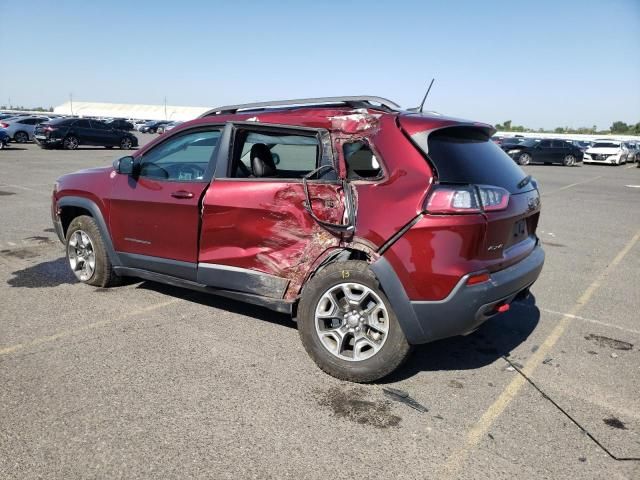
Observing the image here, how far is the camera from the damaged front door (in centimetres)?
349

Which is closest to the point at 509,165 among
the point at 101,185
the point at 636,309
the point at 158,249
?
the point at 636,309

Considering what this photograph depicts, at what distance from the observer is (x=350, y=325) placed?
3.41 m

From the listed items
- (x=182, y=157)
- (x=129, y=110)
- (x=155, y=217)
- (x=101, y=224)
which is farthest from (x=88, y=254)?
(x=129, y=110)

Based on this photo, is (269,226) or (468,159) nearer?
(468,159)

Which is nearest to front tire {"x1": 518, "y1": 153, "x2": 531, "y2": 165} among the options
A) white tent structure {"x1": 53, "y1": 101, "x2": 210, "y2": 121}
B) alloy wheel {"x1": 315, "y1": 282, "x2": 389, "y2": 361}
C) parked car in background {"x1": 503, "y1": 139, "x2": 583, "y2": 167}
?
parked car in background {"x1": 503, "y1": 139, "x2": 583, "y2": 167}

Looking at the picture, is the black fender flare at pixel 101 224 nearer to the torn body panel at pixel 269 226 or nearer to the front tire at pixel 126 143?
the torn body panel at pixel 269 226

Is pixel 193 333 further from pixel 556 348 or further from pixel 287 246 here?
pixel 556 348

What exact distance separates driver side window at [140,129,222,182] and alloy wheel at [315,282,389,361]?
59.1 inches

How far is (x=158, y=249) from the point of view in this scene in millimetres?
4391

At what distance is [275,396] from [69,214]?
3.41m

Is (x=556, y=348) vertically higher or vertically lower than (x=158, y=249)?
lower

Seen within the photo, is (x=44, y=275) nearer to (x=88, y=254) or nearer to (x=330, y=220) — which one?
(x=88, y=254)

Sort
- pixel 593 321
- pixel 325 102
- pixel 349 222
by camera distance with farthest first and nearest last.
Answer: pixel 593 321 < pixel 325 102 < pixel 349 222

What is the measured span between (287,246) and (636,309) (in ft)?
12.0
